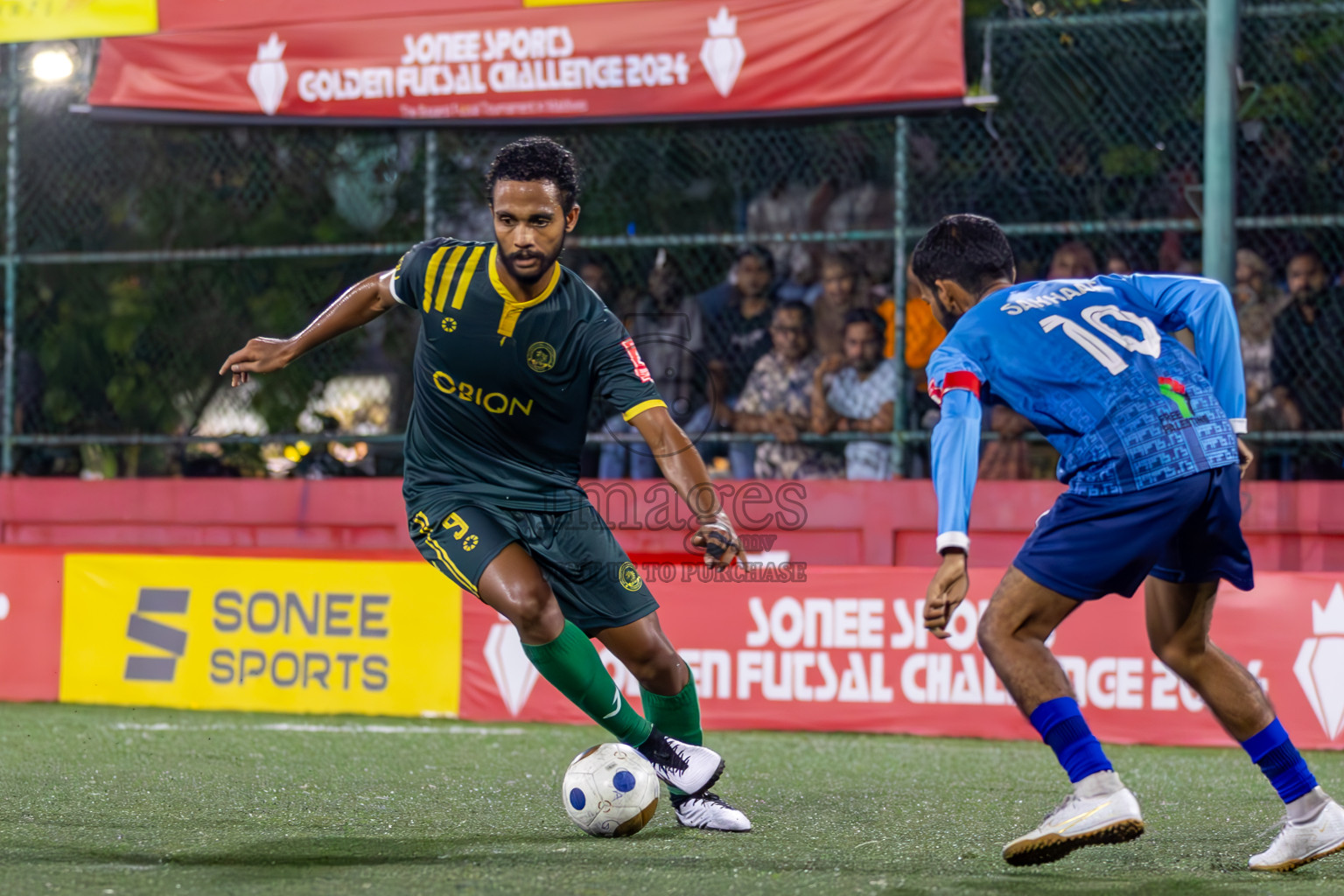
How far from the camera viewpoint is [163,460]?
11.0 m

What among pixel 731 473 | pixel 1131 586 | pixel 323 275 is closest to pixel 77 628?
pixel 323 275

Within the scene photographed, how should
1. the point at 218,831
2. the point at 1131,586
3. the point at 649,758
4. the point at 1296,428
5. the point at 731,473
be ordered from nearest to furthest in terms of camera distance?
1. the point at 1131,586
2. the point at 218,831
3. the point at 649,758
4. the point at 1296,428
5. the point at 731,473

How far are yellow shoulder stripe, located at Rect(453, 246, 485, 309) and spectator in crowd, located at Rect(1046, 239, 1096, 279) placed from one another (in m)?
4.70

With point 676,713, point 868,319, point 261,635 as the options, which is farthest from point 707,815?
point 868,319

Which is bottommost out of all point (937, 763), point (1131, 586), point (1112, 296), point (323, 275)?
point (937, 763)

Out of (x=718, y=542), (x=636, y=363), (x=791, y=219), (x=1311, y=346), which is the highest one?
(x=791, y=219)

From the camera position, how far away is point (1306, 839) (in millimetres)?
4270

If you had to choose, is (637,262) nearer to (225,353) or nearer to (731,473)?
(731,473)

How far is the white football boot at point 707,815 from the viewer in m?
4.95

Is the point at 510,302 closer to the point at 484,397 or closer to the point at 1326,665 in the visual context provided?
the point at 484,397

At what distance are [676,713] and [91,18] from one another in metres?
7.87

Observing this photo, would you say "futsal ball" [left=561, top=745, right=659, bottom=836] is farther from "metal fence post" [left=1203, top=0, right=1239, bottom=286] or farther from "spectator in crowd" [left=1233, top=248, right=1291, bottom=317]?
"spectator in crowd" [left=1233, top=248, right=1291, bottom=317]

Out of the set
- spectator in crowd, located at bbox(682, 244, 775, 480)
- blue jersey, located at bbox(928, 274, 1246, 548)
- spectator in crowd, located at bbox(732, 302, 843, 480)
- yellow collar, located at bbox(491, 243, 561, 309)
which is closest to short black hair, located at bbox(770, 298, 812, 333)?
spectator in crowd, located at bbox(732, 302, 843, 480)

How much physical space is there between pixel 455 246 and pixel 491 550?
3.34ft
